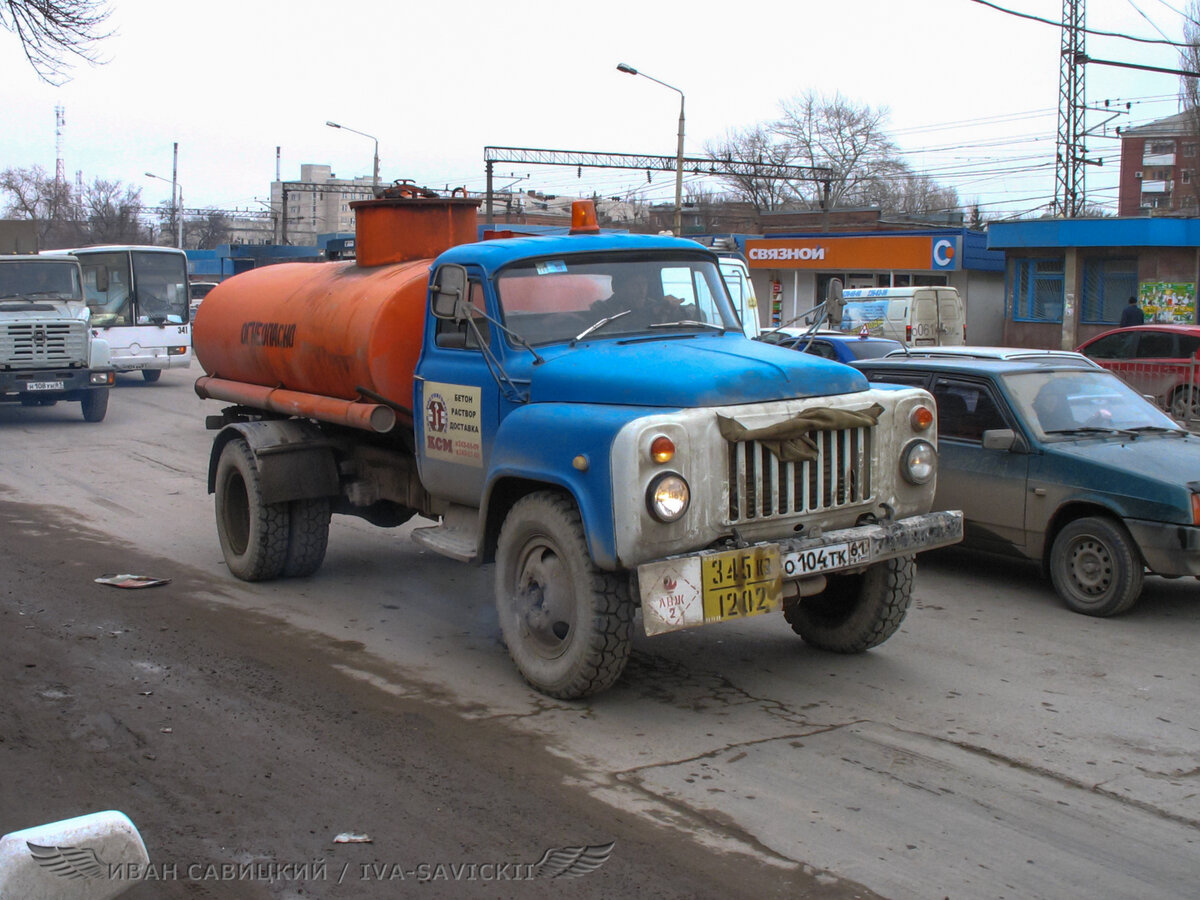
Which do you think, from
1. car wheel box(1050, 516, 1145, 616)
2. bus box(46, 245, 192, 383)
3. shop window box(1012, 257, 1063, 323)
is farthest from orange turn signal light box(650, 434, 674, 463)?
shop window box(1012, 257, 1063, 323)

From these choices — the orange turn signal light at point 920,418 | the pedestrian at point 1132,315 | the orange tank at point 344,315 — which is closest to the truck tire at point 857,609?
the orange turn signal light at point 920,418

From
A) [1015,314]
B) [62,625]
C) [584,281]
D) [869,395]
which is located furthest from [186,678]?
[1015,314]

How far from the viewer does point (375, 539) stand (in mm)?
10055

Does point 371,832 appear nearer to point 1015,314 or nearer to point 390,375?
point 390,375

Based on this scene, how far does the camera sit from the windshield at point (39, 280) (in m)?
18.7

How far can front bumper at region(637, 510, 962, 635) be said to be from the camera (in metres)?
5.13

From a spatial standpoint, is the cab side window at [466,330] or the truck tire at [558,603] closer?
the truck tire at [558,603]

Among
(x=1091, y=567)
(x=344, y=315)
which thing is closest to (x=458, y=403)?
(x=344, y=315)

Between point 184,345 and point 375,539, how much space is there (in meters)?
16.2

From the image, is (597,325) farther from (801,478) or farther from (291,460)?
(291,460)

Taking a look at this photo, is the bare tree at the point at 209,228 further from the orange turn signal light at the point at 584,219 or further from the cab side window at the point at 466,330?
the cab side window at the point at 466,330

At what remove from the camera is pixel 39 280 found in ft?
62.3

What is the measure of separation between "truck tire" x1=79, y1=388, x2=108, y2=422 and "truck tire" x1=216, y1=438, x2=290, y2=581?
10787 millimetres

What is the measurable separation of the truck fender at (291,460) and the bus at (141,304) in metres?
16.2
